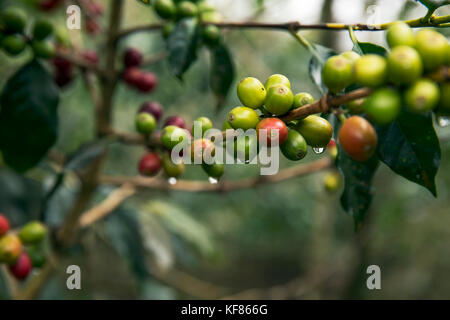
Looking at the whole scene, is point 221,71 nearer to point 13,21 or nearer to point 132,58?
point 132,58

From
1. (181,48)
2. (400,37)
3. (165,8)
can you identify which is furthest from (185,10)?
(400,37)

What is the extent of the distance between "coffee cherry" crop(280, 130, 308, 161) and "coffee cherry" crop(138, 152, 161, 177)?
59 cm

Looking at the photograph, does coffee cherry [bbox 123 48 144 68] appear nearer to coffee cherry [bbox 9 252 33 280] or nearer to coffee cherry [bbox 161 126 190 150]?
coffee cherry [bbox 9 252 33 280]

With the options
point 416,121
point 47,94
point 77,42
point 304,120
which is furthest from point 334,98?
point 77,42

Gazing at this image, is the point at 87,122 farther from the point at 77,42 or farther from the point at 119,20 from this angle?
the point at 119,20

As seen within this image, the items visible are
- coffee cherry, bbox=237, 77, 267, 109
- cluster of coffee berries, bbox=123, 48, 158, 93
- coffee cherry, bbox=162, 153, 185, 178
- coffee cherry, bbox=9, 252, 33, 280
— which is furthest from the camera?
cluster of coffee berries, bbox=123, 48, 158, 93

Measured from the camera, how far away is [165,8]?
1.30m

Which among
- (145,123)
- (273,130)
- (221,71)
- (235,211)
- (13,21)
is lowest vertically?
(235,211)

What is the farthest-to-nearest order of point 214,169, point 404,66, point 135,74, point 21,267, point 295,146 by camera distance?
point 135,74 → point 21,267 → point 214,169 → point 295,146 → point 404,66

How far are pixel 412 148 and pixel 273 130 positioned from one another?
313mm

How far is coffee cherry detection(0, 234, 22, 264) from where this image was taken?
47.6 inches

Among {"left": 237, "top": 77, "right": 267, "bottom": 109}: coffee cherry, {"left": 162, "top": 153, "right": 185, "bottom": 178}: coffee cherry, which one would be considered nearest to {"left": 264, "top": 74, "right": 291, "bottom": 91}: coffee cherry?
{"left": 237, "top": 77, "right": 267, "bottom": 109}: coffee cherry

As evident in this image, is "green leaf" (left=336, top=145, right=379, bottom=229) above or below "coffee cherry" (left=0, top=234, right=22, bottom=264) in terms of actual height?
above

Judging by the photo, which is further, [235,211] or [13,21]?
[235,211]
